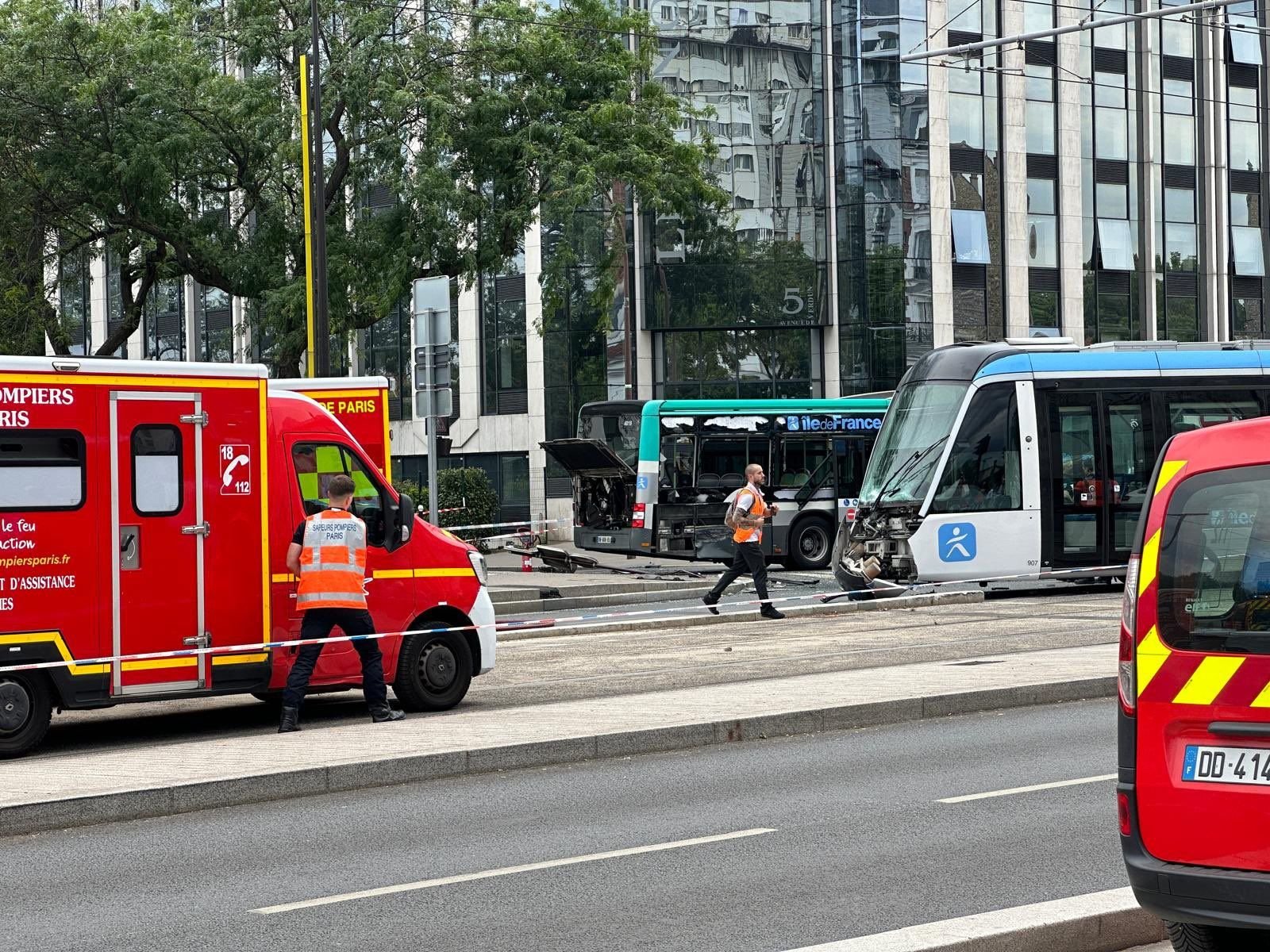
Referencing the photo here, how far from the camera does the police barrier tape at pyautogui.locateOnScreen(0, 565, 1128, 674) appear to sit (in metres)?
11.6

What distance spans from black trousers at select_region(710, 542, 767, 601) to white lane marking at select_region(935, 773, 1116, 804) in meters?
10.3

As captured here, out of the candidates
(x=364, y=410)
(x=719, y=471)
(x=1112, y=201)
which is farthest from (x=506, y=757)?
(x=1112, y=201)

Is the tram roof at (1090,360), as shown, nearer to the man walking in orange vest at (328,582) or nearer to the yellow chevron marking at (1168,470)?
the man walking in orange vest at (328,582)

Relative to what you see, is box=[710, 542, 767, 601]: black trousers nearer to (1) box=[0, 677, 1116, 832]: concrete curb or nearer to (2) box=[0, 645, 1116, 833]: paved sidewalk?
(2) box=[0, 645, 1116, 833]: paved sidewalk

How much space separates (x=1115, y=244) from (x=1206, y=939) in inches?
1831

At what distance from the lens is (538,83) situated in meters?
28.7

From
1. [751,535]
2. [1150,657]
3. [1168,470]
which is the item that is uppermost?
[1168,470]

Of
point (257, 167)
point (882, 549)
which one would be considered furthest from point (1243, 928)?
point (257, 167)

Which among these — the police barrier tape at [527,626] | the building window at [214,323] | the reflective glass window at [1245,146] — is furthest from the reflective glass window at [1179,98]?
the police barrier tape at [527,626]

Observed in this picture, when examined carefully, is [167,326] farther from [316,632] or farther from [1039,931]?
[1039,931]

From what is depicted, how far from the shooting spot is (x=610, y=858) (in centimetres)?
780

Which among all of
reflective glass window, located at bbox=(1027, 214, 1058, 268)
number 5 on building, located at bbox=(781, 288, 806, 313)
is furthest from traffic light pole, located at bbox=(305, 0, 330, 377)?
reflective glass window, located at bbox=(1027, 214, 1058, 268)

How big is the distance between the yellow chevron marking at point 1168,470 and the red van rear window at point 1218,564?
67 millimetres

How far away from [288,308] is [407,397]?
2388cm
